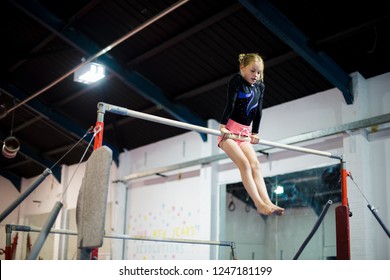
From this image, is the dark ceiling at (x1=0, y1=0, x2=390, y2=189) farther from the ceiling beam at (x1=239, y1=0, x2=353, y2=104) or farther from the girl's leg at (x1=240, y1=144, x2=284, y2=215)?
the girl's leg at (x1=240, y1=144, x2=284, y2=215)

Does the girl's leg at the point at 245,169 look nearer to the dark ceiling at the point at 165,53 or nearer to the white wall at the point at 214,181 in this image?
the dark ceiling at the point at 165,53

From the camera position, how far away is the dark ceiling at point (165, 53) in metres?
8.52

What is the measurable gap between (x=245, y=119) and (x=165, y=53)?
542 centimetres

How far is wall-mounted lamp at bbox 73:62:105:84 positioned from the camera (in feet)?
34.6

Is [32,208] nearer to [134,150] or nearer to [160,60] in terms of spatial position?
[134,150]

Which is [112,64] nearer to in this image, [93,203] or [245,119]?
[245,119]

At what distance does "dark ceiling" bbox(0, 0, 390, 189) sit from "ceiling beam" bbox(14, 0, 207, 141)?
0.02 m

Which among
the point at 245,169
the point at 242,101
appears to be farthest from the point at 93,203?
the point at 242,101

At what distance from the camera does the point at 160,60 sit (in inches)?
428

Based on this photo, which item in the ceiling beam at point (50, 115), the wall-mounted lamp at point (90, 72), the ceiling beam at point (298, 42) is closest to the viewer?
the ceiling beam at point (298, 42)

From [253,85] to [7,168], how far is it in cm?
1163

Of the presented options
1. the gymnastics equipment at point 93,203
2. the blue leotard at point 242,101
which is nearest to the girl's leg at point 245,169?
the blue leotard at point 242,101

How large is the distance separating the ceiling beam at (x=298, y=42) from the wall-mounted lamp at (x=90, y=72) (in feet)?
12.2
